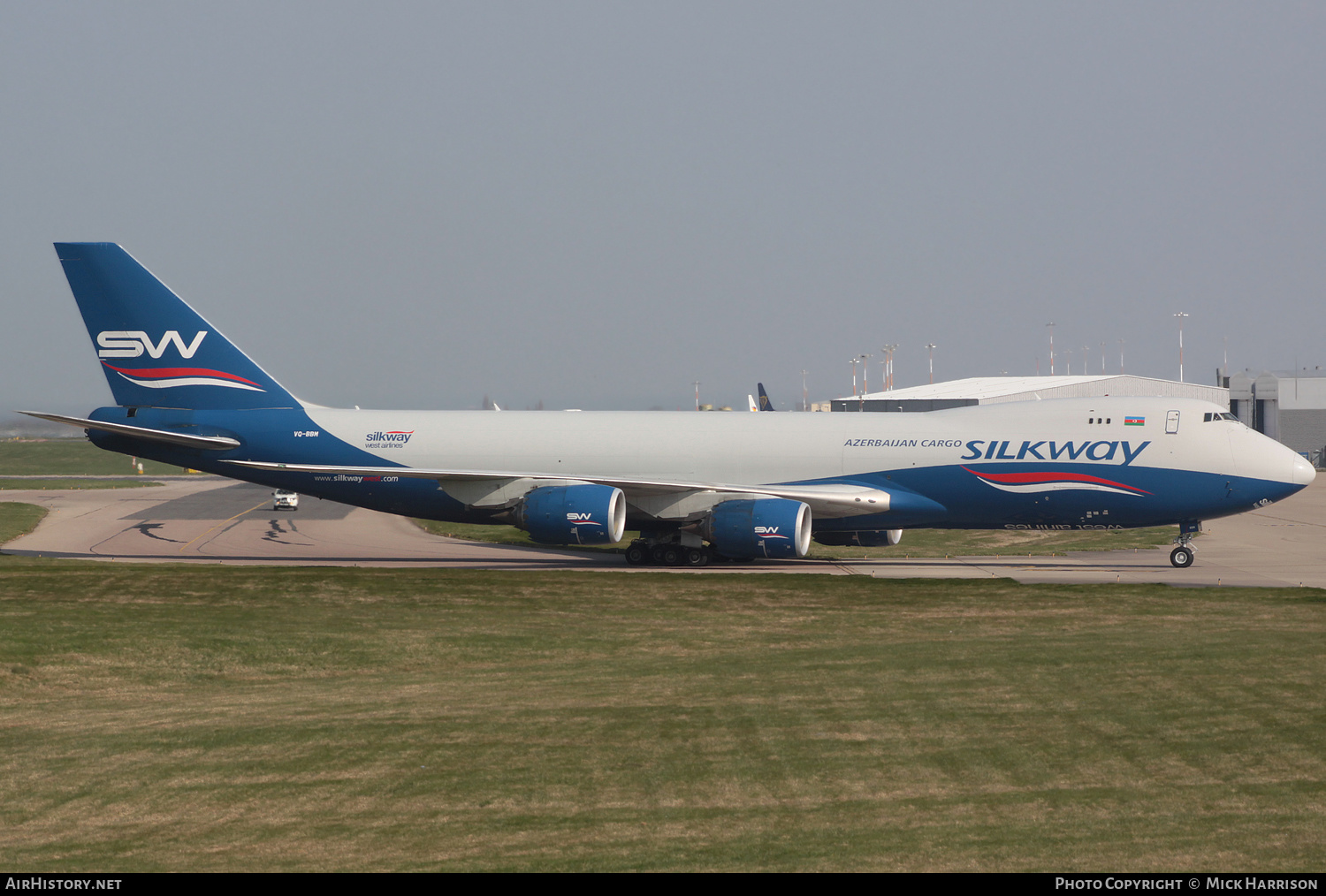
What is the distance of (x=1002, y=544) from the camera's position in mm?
42875

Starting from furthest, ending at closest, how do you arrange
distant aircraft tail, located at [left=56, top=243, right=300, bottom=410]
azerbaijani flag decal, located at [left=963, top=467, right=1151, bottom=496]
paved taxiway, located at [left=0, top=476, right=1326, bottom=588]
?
1. distant aircraft tail, located at [left=56, top=243, right=300, bottom=410]
2. paved taxiway, located at [left=0, top=476, right=1326, bottom=588]
3. azerbaijani flag decal, located at [left=963, top=467, right=1151, bottom=496]

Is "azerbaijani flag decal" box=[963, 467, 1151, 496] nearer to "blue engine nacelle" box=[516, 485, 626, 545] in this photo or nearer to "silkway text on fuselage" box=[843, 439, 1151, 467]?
"silkway text on fuselage" box=[843, 439, 1151, 467]

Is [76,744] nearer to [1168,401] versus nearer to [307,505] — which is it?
[1168,401]

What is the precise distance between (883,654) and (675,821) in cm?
925

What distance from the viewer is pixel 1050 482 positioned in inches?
1271

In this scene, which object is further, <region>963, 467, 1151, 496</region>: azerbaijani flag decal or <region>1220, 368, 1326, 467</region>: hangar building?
<region>1220, 368, 1326, 467</region>: hangar building

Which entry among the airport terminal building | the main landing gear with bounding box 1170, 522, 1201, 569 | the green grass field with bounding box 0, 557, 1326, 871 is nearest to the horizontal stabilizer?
the green grass field with bounding box 0, 557, 1326, 871

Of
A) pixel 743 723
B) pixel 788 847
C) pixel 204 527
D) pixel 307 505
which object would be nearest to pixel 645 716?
pixel 743 723

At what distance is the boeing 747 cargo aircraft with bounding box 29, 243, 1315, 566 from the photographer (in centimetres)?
3200

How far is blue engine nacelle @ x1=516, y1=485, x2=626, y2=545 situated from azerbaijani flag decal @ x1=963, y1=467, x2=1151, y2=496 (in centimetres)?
999

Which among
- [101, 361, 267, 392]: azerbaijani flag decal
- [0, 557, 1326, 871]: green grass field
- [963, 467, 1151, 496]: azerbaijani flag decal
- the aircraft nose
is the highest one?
[101, 361, 267, 392]: azerbaijani flag decal

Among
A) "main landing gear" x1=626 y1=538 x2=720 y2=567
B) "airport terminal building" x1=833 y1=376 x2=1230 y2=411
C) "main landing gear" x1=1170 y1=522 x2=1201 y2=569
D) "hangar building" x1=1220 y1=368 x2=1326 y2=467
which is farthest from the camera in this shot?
"hangar building" x1=1220 y1=368 x2=1326 y2=467

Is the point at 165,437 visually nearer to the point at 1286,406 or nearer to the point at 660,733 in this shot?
the point at 660,733

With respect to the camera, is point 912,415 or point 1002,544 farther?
point 1002,544
